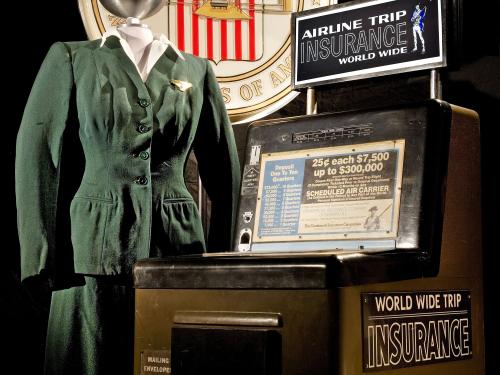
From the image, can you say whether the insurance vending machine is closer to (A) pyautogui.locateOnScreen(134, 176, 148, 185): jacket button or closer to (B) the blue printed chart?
(B) the blue printed chart

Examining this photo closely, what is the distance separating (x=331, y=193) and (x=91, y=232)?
2.09ft

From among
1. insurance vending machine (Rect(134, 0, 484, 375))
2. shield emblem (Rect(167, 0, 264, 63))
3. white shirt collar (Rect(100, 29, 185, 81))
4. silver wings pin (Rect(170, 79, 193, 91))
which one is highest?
shield emblem (Rect(167, 0, 264, 63))

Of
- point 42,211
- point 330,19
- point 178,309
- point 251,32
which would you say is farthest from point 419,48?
point 42,211

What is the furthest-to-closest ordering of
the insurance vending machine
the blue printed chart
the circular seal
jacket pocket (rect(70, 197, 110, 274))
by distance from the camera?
the circular seal → jacket pocket (rect(70, 197, 110, 274)) → the blue printed chart → the insurance vending machine

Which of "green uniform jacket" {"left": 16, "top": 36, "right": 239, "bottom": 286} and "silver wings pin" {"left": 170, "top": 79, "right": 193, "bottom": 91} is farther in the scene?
"silver wings pin" {"left": 170, "top": 79, "right": 193, "bottom": 91}

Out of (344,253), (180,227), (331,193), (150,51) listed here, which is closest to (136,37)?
(150,51)

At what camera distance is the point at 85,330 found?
231 cm

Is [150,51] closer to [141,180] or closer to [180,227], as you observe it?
[141,180]

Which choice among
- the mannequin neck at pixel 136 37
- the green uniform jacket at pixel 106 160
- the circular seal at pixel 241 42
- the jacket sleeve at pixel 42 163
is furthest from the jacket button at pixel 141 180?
the circular seal at pixel 241 42

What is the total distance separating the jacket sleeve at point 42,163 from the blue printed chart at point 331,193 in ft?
1.80

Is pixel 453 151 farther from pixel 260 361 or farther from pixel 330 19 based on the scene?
pixel 260 361

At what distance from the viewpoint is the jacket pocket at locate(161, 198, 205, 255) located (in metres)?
2.35

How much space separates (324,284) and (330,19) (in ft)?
3.13

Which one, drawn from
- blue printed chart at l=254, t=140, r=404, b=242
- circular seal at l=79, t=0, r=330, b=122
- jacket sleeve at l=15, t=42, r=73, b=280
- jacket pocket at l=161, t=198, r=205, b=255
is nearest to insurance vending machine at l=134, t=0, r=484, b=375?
blue printed chart at l=254, t=140, r=404, b=242
